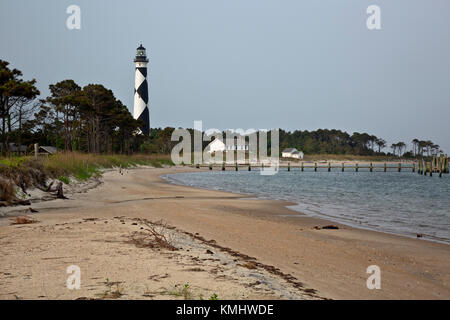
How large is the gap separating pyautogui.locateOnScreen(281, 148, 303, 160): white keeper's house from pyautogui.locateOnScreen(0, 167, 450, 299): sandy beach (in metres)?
122

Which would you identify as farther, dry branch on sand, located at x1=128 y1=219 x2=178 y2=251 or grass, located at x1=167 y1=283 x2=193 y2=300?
dry branch on sand, located at x1=128 y1=219 x2=178 y2=251

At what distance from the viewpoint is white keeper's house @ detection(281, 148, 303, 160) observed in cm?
13338

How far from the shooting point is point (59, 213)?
12.0 metres

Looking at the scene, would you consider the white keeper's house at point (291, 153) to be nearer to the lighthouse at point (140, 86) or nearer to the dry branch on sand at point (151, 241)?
the lighthouse at point (140, 86)

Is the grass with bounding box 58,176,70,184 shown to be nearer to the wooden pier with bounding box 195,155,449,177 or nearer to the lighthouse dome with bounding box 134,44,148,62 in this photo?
the wooden pier with bounding box 195,155,449,177

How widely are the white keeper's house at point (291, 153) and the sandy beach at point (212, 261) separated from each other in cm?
12246

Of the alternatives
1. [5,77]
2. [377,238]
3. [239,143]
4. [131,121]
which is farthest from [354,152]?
[377,238]

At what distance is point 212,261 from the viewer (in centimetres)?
641

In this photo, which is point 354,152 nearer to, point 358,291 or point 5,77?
point 5,77

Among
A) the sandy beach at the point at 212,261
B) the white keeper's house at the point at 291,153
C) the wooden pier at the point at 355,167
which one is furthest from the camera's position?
the white keeper's house at the point at 291,153

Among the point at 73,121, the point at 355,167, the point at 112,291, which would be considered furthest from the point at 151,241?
the point at 355,167

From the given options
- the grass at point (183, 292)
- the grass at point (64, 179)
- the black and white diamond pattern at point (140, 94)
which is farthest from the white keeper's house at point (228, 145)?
the grass at point (183, 292)

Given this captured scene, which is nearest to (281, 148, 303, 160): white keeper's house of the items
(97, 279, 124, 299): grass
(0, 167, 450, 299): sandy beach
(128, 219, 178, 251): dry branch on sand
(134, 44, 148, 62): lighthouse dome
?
(134, 44, 148, 62): lighthouse dome

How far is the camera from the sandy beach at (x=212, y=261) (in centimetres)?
480
